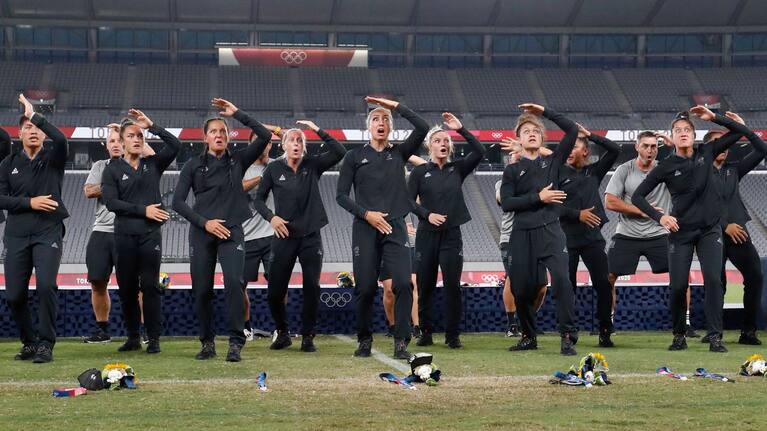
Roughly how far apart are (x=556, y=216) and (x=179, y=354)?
11.6 ft

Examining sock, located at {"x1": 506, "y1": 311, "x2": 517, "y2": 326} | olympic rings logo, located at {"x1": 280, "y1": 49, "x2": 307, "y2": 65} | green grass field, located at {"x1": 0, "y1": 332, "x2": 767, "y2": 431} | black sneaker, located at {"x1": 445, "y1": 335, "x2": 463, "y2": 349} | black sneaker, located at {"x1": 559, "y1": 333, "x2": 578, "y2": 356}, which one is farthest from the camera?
olympic rings logo, located at {"x1": 280, "y1": 49, "x2": 307, "y2": 65}

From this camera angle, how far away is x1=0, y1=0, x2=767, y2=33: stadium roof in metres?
42.1

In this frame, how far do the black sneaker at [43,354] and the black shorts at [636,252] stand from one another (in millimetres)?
5906

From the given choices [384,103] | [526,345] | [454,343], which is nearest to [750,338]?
[526,345]

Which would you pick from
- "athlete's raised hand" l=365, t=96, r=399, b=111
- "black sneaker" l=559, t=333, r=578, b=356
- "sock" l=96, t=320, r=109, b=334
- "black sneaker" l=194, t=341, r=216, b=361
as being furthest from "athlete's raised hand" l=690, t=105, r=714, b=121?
"sock" l=96, t=320, r=109, b=334

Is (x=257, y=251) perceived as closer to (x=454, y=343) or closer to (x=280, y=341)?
(x=280, y=341)

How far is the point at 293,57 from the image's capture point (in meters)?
45.2

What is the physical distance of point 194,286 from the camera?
8.87 meters

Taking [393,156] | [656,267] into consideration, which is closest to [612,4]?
[656,267]

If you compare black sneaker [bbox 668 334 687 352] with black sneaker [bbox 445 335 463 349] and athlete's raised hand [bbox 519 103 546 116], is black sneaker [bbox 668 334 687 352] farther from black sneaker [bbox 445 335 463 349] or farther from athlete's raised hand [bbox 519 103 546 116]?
athlete's raised hand [bbox 519 103 546 116]

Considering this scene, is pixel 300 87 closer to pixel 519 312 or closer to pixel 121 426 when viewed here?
pixel 519 312

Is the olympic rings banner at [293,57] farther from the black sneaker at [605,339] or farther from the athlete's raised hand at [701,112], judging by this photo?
the athlete's raised hand at [701,112]

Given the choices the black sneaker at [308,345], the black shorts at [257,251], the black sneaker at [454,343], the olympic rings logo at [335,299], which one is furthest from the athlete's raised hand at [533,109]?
the olympic rings logo at [335,299]

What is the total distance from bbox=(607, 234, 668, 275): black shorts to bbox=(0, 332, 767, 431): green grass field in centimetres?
250
